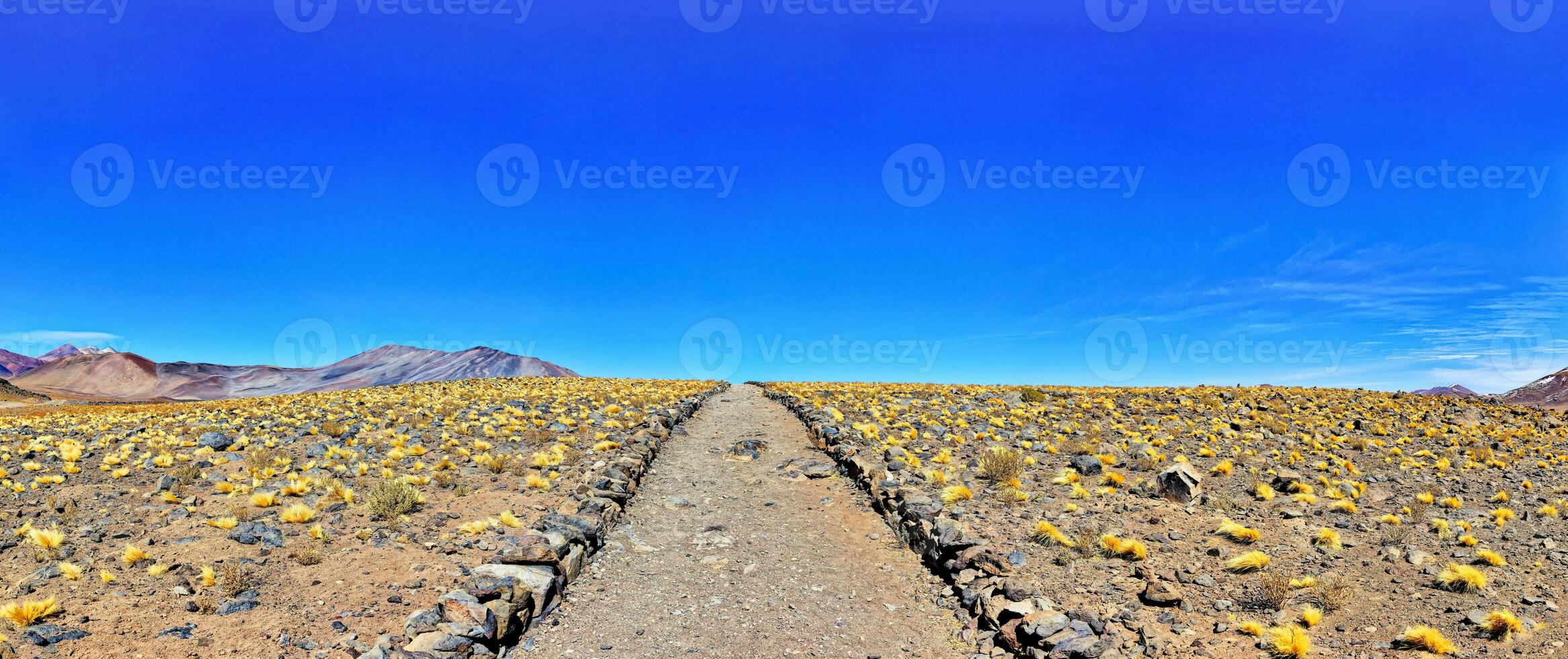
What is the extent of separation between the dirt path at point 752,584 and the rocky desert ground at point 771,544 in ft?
0.21

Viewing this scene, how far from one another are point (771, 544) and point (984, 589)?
14.3 feet

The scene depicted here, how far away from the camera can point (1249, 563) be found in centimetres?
954

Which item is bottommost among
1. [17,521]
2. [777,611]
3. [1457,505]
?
[777,611]

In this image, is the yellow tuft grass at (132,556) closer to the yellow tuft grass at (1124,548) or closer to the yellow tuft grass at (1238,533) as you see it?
the yellow tuft grass at (1124,548)

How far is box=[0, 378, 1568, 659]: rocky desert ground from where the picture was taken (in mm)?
7754

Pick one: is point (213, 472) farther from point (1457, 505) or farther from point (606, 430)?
point (1457, 505)

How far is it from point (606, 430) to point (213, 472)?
9.72 meters

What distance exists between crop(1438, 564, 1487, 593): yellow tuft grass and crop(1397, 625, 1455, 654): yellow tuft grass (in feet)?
5.37

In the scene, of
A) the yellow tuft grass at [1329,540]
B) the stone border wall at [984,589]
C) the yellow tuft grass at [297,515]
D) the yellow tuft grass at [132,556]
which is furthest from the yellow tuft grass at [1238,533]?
the yellow tuft grass at [132,556]

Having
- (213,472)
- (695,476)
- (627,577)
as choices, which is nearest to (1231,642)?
(627,577)

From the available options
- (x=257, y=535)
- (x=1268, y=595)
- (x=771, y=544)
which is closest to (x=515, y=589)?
(x=771, y=544)

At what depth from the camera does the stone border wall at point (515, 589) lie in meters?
7.35

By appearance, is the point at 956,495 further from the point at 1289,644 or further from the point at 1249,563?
the point at 1289,644

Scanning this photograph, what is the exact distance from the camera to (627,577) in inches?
412
